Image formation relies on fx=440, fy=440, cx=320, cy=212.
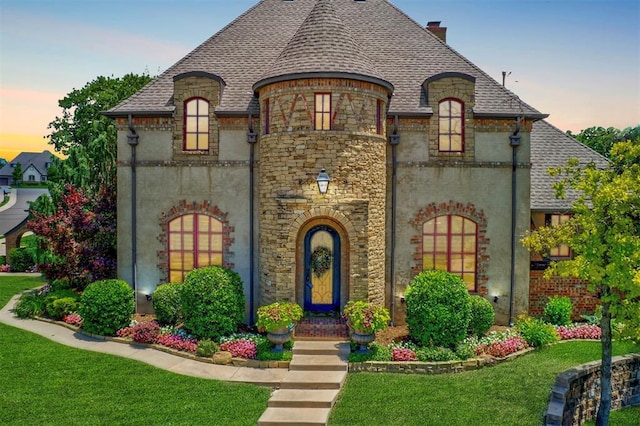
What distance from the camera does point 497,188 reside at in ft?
46.8

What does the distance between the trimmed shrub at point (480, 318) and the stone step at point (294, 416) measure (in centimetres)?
572

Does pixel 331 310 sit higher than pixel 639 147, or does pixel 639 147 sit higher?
pixel 639 147

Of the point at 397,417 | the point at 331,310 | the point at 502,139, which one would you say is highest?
the point at 502,139

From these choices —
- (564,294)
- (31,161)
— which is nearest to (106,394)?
(564,294)

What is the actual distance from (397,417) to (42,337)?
1050cm

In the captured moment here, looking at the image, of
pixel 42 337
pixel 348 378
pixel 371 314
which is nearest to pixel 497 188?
pixel 371 314

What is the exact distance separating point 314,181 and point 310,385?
211 inches

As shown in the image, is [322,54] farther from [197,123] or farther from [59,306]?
[59,306]

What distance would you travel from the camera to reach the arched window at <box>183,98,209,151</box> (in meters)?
14.4

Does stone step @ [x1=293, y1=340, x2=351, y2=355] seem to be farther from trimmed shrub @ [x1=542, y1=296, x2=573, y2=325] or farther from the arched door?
trimmed shrub @ [x1=542, y1=296, x2=573, y2=325]

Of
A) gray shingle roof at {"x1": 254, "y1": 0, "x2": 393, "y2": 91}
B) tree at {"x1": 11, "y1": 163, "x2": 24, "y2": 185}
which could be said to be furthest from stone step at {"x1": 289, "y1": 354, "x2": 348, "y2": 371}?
tree at {"x1": 11, "y1": 163, "x2": 24, "y2": 185}

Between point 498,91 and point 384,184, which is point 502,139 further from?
point 384,184

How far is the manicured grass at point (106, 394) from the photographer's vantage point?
848cm

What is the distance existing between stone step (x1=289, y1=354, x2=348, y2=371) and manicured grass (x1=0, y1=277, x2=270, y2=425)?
115 centimetres
